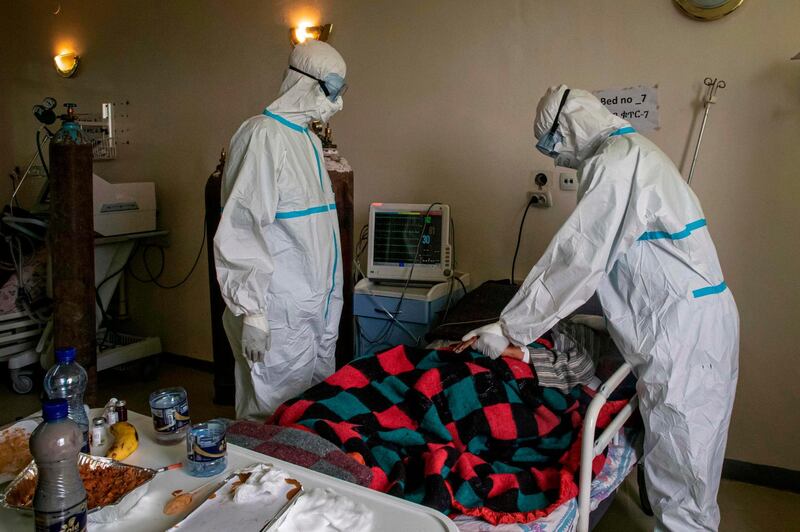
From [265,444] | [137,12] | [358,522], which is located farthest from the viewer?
[137,12]

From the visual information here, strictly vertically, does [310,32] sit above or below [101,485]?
above

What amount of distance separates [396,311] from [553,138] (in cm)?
103

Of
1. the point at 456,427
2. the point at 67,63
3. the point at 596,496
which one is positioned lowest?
the point at 596,496

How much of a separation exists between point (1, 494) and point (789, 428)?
8.43 ft

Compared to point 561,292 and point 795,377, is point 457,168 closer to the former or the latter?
point 561,292

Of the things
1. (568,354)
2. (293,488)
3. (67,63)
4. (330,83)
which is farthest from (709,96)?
(67,63)

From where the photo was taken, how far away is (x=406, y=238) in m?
2.71

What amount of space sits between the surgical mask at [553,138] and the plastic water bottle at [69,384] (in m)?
1.43

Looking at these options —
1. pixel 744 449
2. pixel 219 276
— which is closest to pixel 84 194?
pixel 219 276

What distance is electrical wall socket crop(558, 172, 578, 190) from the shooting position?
2592mm

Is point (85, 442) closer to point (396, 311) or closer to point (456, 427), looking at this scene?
point (456, 427)

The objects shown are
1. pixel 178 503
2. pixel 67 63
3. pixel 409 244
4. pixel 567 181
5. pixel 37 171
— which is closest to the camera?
pixel 178 503

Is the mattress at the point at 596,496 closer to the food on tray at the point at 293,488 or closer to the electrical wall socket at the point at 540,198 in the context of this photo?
the food on tray at the point at 293,488

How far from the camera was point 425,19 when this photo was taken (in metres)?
2.82
